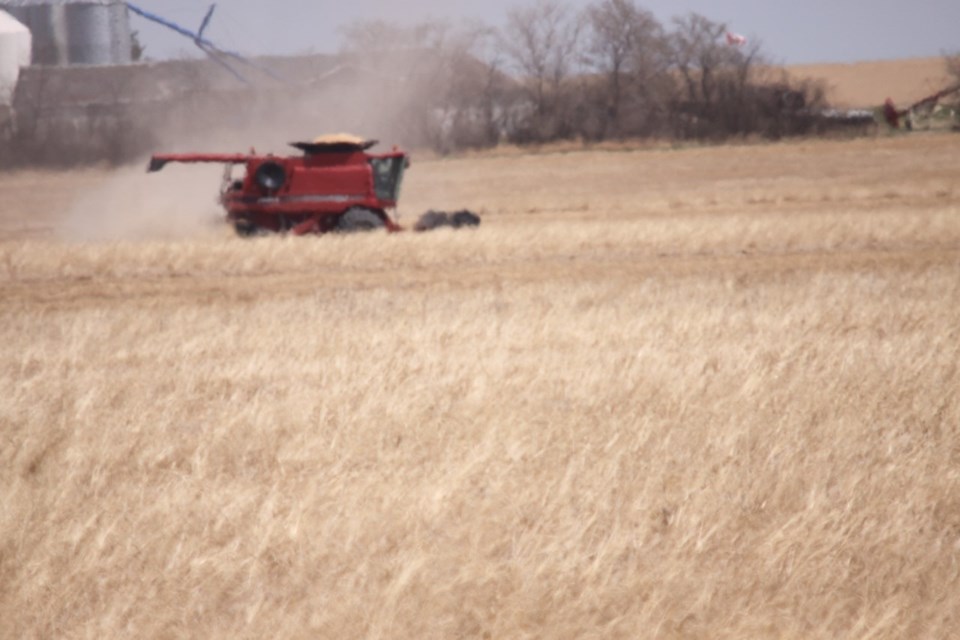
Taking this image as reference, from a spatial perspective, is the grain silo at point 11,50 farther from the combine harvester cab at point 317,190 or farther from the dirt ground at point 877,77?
the combine harvester cab at point 317,190

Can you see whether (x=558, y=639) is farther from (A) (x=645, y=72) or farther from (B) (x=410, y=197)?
(A) (x=645, y=72)

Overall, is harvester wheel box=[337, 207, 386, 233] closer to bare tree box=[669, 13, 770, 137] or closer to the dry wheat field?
the dry wheat field

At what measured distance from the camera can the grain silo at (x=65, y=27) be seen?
53.9m

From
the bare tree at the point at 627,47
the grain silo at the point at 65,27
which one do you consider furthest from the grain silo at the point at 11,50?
the bare tree at the point at 627,47

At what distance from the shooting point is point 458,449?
5.14 metres

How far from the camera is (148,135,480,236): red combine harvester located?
1622 cm

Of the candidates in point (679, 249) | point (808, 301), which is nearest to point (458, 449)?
point (808, 301)

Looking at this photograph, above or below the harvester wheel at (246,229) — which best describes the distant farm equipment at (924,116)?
above

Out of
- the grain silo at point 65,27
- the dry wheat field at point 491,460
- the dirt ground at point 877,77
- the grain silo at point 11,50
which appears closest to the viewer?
the dry wheat field at point 491,460

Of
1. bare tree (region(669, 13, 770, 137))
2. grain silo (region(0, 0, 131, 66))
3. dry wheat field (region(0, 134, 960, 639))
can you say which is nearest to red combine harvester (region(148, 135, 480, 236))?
dry wheat field (region(0, 134, 960, 639))

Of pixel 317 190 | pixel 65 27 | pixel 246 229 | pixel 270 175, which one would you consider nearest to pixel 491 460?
pixel 317 190

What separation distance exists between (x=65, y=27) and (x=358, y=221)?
43.2m

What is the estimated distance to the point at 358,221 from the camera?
53.1ft

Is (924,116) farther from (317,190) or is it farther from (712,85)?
(317,190)
